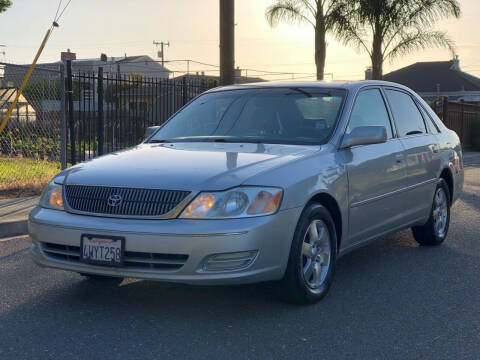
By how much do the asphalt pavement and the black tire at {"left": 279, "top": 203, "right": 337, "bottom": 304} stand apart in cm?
9

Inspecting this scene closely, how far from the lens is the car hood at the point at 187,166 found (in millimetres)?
4402

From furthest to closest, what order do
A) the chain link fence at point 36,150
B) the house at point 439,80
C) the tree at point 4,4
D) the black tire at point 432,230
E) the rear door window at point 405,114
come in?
the house at point 439,80
the tree at point 4,4
the chain link fence at point 36,150
the black tire at point 432,230
the rear door window at point 405,114

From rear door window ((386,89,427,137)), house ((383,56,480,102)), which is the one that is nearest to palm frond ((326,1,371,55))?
rear door window ((386,89,427,137))

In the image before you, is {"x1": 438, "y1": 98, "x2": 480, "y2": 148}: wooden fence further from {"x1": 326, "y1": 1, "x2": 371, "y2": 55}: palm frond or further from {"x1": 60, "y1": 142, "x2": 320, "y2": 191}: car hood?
{"x1": 60, "y1": 142, "x2": 320, "y2": 191}: car hood

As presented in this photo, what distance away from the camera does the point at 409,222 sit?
6.41m

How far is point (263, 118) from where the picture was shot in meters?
5.75

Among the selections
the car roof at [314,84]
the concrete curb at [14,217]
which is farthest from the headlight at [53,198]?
the concrete curb at [14,217]

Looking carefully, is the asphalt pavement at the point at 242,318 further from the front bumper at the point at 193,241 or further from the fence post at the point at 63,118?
the fence post at the point at 63,118

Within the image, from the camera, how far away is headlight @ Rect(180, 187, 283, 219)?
168 inches

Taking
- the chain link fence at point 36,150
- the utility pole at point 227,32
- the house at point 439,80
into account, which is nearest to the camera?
the chain link fence at point 36,150

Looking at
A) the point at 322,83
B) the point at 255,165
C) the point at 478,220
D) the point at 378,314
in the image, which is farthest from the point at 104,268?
the point at 478,220

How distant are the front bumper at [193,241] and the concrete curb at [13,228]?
355 centimetres

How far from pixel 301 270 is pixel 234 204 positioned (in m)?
0.72

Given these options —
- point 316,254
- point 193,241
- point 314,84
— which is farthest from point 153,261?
point 314,84
